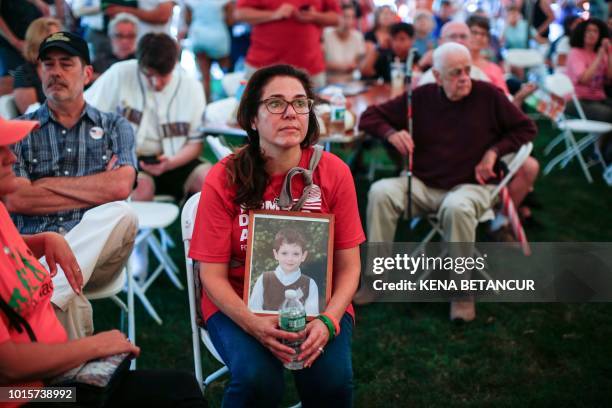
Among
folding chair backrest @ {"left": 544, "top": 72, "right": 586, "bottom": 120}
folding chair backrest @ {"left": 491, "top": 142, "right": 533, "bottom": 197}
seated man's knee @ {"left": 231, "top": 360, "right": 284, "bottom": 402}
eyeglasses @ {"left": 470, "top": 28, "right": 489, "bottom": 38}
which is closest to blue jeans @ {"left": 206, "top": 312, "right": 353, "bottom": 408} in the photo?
seated man's knee @ {"left": 231, "top": 360, "right": 284, "bottom": 402}

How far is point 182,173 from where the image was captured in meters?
4.27

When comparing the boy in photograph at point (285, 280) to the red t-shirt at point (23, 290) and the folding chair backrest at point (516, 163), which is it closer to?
the red t-shirt at point (23, 290)

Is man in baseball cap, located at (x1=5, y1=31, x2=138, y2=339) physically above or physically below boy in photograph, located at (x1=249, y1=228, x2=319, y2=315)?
above

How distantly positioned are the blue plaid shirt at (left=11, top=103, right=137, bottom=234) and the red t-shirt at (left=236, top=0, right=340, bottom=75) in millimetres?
2468

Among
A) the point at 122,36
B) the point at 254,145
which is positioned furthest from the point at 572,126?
the point at 254,145

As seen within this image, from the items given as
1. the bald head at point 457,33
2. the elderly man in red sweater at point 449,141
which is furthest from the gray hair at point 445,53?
the bald head at point 457,33

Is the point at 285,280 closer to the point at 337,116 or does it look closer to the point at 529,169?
the point at 337,116

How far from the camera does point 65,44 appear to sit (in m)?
2.88

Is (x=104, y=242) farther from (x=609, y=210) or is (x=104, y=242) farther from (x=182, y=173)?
(x=609, y=210)

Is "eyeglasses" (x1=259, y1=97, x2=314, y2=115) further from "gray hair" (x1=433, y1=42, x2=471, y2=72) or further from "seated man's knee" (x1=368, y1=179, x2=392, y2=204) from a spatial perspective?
"gray hair" (x1=433, y1=42, x2=471, y2=72)

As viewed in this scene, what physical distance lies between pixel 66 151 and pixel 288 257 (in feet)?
4.32

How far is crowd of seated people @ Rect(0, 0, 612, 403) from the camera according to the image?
89.6 inches

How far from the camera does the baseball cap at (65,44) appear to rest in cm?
286

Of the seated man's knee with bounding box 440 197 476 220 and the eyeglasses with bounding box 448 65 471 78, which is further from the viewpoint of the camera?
the eyeglasses with bounding box 448 65 471 78
